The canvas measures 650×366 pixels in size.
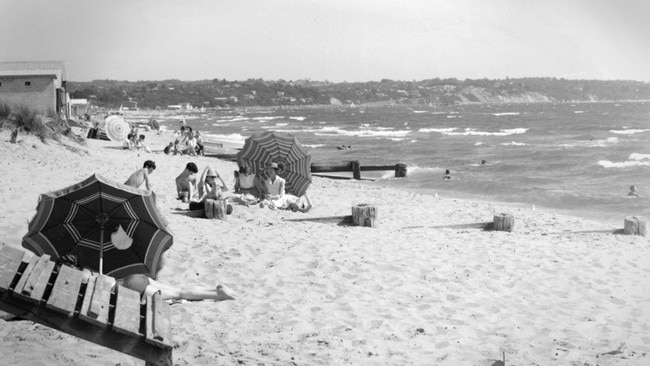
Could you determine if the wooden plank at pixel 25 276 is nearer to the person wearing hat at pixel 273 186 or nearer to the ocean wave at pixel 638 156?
the person wearing hat at pixel 273 186

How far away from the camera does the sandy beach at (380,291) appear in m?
5.05

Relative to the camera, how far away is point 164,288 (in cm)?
583

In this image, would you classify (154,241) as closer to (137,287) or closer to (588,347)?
(137,287)

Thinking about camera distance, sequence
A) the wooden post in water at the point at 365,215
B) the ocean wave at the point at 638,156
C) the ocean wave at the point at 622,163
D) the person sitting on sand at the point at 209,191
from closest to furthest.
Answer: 1. the person sitting on sand at the point at 209,191
2. the wooden post in water at the point at 365,215
3. the ocean wave at the point at 622,163
4. the ocean wave at the point at 638,156

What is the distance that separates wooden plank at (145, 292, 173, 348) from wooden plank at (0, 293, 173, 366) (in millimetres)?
46

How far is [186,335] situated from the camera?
5094 mm

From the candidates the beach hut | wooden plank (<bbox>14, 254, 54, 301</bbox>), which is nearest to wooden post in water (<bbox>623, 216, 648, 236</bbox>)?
wooden plank (<bbox>14, 254, 54, 301</bbox>)

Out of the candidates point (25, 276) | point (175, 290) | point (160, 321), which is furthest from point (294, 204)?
point (25, 276)

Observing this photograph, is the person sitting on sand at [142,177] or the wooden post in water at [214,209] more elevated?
the person sitting on sand at [142,177]

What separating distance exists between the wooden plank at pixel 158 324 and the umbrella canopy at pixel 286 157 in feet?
25.9

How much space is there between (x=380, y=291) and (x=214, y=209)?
352 cm

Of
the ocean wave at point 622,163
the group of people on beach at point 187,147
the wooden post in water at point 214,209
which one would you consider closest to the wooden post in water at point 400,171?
the group of people on beach at point 187,147

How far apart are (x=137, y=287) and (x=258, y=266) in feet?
6.73

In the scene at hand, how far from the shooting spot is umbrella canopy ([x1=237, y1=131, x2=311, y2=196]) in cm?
1150
